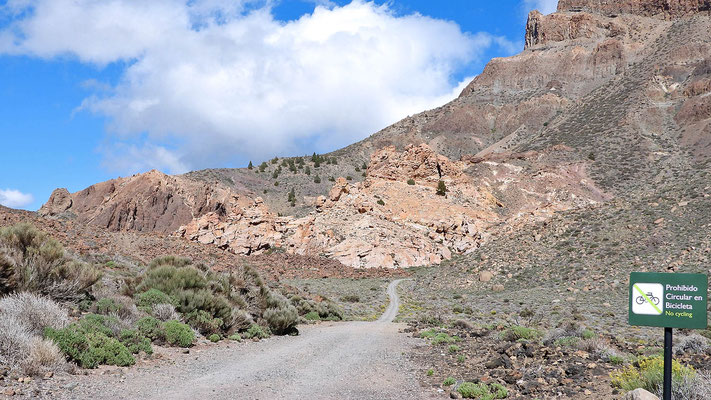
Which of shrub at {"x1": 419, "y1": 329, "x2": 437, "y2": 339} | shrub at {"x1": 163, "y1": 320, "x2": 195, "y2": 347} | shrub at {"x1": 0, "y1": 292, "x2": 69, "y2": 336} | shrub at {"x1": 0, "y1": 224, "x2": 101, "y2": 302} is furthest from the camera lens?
shrub at {"x1": 419, "y1": 329, "x2": 437, "y2": 339}

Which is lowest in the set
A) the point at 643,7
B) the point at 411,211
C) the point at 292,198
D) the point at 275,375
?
the point at 275,375

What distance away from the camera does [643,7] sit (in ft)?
368

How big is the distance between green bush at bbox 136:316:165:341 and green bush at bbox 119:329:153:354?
1.90 feet

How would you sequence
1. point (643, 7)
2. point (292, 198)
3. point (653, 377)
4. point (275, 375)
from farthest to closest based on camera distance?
point (643, 7)
point (292, 198)
point (275, 375)
point (653, 377)

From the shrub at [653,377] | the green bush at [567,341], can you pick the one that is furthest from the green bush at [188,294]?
the shrub at [653,377]

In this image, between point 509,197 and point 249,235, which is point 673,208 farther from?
point 249,235

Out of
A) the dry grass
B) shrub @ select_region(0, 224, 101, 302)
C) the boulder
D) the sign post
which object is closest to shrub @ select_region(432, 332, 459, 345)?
the dry grass

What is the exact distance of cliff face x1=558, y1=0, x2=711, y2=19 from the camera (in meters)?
103

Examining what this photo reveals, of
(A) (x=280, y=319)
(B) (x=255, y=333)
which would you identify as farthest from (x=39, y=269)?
(A) (x=280, y=319)

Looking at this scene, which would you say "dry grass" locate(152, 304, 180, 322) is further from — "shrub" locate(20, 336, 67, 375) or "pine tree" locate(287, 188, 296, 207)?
"pine tree" locate(287, 188, 296, 207)

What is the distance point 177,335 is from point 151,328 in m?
0.57

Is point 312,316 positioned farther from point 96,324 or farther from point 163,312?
point 96,324

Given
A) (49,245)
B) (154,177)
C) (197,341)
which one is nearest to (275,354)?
(197,341)

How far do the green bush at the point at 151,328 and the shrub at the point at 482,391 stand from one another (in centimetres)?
666
